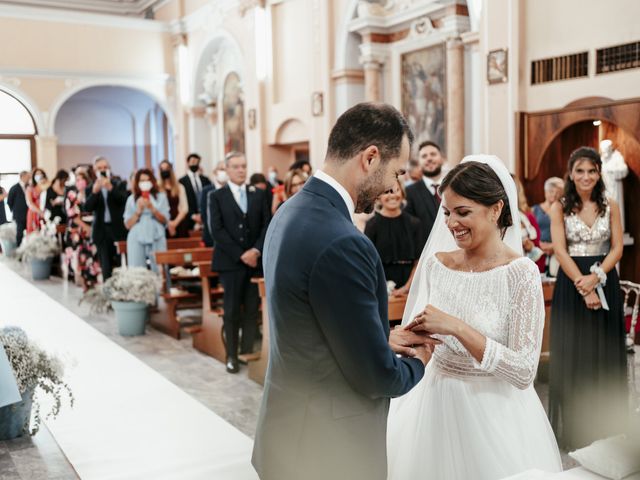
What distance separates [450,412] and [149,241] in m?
6.47

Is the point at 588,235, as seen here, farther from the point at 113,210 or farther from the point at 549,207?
the point at 113,210

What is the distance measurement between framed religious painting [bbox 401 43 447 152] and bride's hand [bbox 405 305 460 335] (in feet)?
29.9

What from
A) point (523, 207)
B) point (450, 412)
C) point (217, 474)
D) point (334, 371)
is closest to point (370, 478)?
point (334, 371)

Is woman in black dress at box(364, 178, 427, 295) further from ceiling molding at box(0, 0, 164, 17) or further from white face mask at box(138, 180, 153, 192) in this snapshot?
ceiling molding at box(0, 0, 164, 17)

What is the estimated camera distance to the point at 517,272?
2340 millimetres

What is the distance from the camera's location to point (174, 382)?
581 cm

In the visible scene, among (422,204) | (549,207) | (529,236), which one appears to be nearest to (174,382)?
(422,204)

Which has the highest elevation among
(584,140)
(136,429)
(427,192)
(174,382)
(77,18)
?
(77,18)

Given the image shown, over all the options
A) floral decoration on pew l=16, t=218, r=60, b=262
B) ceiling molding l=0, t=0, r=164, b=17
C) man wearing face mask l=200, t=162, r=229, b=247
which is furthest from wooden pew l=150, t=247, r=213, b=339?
ceiling molding l=0, t=0, r=164, b=17

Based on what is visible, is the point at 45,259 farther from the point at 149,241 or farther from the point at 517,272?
the point at 517,272

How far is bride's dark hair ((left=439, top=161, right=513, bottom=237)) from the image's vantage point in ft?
7.69

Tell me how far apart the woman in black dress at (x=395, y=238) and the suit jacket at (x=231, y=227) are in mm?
1253

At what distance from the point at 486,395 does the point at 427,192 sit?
3491mm

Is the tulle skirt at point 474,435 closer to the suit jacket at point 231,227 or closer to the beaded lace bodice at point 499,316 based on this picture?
the beaded lace bodice at point 499,316
